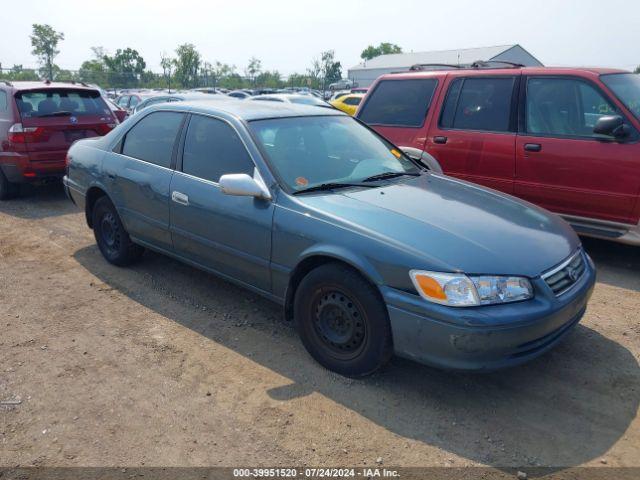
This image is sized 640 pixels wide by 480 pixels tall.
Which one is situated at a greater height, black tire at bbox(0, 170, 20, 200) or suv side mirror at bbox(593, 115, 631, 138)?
suv side mirror at bbox(593, 115, 631, 138)

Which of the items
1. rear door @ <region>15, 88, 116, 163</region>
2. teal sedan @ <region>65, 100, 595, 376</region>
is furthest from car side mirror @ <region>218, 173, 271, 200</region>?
rear door @ <region>15, 88, 116, 163</region>

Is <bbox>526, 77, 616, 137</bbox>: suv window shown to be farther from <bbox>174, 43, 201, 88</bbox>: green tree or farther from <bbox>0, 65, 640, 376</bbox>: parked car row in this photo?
<bbox>174, 43, 201, 88</bbox>: green tree

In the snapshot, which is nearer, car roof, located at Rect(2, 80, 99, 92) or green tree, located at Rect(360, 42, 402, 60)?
car roof, located at Rect(2, 80, 99, 92)

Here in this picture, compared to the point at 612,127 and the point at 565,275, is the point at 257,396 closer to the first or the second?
the point at 565,275

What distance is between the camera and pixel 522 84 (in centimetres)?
562

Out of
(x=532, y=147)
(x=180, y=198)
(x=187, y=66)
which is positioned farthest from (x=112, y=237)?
(x=187, y=66)

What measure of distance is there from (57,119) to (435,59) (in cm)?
5259

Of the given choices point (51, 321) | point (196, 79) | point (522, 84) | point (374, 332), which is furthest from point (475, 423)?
point (196, 79)

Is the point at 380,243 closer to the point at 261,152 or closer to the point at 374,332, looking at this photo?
the point at 374,332

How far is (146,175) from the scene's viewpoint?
4535mm

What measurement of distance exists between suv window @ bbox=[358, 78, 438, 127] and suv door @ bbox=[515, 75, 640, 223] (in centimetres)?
116

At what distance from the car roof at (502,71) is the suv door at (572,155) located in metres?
0.08

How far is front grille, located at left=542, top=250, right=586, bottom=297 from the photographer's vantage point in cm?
306

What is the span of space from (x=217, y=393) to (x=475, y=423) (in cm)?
149
